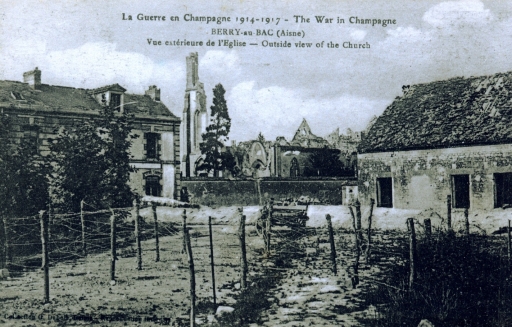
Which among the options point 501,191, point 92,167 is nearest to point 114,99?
point 92,167

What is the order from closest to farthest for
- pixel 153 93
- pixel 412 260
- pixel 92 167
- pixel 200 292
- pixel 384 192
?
pixel 412 260 < pixel 200 292 < pixel 92 167 < pixel 384 192 < pixel 153 93

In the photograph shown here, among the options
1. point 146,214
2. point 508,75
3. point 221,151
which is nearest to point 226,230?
point 146,214

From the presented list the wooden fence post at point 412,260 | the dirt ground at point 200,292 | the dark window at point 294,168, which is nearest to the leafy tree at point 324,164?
the dark window at point 294,168

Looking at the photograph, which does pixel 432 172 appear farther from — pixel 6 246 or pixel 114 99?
pixel 6 246

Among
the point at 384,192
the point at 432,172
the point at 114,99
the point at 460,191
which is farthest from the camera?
the point at 384,192

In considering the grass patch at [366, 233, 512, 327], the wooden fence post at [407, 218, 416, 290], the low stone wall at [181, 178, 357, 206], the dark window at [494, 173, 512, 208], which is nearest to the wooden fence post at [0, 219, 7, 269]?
A: the grass patch at [366, 233, 512, 327]

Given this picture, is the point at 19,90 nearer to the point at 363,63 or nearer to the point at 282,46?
the point at 282,46
